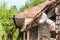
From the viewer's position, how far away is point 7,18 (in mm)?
33062

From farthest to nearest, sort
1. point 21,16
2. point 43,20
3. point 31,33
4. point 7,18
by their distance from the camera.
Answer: point 7,18 < point 21,16 < point 31,33 < point 43,20

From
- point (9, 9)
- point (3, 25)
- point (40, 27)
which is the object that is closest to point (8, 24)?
point (3, 25)

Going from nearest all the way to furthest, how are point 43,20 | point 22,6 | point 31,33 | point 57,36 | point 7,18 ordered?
point 57,36 → point 43,20 → point 31,33 → point 7,18 → point 22,6

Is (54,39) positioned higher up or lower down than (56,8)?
lower down

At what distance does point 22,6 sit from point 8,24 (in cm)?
505

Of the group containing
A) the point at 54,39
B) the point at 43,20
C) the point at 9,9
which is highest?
the point at 9,9

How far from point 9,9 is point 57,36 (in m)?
27.7

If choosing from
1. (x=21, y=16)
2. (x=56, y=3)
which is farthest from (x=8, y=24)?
(x=56, y=3)

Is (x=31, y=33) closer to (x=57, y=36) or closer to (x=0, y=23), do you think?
(x=57, y=36)

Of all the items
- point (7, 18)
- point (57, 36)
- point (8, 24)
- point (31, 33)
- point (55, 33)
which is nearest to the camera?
point (57, 36)

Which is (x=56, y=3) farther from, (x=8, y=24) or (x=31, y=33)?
(x=8, y=24)

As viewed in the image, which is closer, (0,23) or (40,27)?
(40,27)

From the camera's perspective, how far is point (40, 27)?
11.2 meters

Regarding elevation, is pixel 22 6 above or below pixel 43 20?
above
